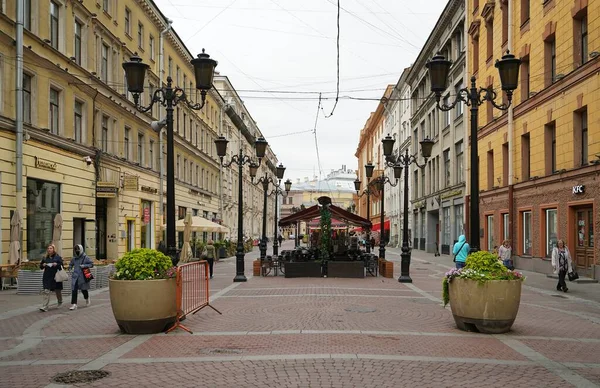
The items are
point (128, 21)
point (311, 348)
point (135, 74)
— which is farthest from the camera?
point (128, 21)

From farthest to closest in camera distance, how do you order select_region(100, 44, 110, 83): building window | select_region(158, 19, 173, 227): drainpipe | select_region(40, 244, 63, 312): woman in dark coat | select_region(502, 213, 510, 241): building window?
1. select_region(158, 19, 173, 227): drainpipe
2. select_region(502, 213, 510, 241): building window
3. select_region(100, 44, 110, 83): building window
4. select_region(40, 244, 63, 312): woman in dark coat

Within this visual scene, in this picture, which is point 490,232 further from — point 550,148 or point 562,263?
point 562,263

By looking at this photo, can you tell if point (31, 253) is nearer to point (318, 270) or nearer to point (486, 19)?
point (318, 270)

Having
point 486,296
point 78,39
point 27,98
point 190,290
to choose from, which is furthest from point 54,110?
point 486,296

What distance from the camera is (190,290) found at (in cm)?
1178

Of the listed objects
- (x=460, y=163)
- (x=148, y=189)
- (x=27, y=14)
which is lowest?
(x=148, y=189)

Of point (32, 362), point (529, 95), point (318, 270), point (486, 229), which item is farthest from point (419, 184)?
point (32, 362)

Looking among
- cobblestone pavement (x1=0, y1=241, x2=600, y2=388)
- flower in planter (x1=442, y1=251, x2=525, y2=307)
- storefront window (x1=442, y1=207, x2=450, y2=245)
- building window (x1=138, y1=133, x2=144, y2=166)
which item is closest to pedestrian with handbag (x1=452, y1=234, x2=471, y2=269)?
cobblestone pavement (x1=0, y1=241, x2=600, y2=388)

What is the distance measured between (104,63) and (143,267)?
20605 millimetres

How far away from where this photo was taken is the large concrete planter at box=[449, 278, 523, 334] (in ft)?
33.1

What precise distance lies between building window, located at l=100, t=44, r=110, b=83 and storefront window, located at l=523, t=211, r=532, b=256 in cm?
1980

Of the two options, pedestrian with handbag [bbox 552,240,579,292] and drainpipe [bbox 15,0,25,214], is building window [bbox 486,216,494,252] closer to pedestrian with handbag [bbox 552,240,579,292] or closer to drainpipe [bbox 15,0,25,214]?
pedestrian with handbag [bbox 552,240,579,292]

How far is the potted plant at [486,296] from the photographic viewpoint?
10094mm

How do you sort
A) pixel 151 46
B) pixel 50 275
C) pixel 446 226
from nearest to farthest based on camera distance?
1. pixel 50 275
2. pixel 151 46
3. pixel 446 226
